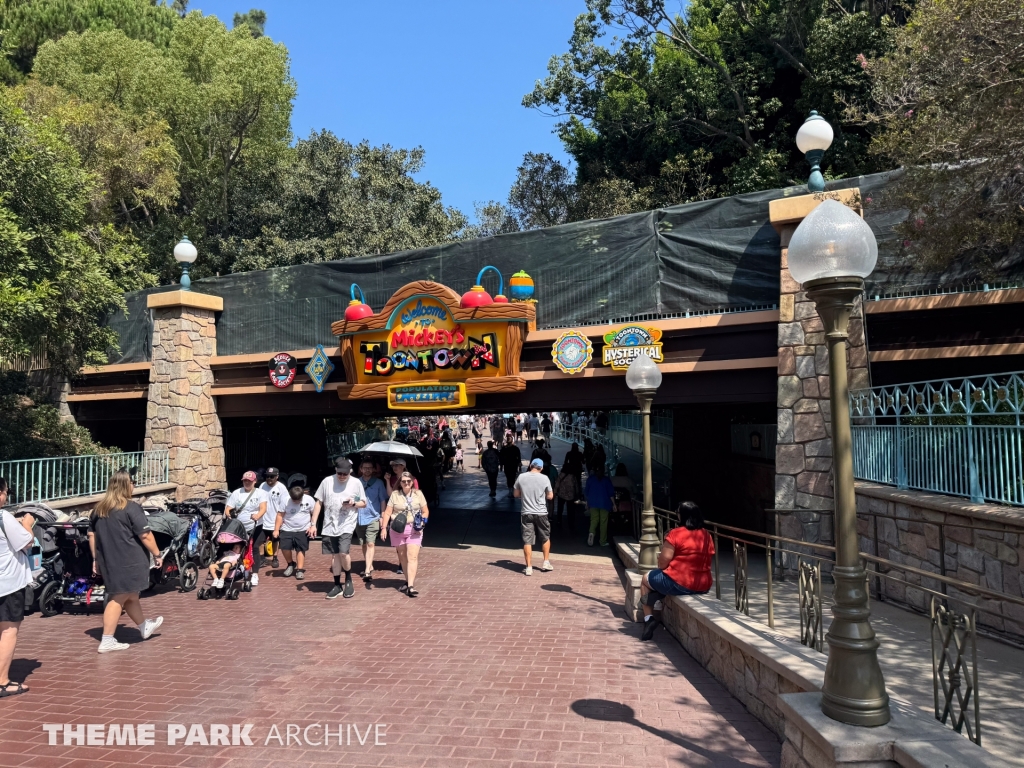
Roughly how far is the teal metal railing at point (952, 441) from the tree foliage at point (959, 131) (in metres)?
2.22

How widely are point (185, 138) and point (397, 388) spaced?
17243 millimetres

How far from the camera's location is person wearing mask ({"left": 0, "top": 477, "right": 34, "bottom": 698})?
18.0ft

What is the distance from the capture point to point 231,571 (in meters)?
9.05

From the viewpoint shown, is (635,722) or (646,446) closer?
(635,722)

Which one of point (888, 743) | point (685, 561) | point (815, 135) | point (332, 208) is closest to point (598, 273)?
point (815, 135)

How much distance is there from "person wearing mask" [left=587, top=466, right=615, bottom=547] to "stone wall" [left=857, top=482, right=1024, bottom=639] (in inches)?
188

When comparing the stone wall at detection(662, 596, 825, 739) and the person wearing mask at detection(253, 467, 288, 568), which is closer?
the stone wall at detection(662, 596, 825, 739)

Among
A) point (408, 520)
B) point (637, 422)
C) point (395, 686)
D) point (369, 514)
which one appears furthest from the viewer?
point (637, 422)

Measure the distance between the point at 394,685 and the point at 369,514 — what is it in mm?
3921

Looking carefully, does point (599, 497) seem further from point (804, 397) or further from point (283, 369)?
point (283, 369)

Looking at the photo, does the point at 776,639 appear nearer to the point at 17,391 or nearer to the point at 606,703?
the point at 606,703

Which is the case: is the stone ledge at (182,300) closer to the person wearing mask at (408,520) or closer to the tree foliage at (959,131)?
the person wearing mask at (408,520)

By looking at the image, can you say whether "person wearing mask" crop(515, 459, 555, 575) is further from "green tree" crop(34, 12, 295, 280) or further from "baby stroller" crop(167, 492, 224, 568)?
"green tree" crop(34, 12, 295, 280)

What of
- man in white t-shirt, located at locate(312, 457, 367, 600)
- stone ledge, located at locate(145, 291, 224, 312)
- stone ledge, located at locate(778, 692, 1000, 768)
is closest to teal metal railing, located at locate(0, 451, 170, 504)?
stone ledge, located at locate(145, 291, 224, 312)
